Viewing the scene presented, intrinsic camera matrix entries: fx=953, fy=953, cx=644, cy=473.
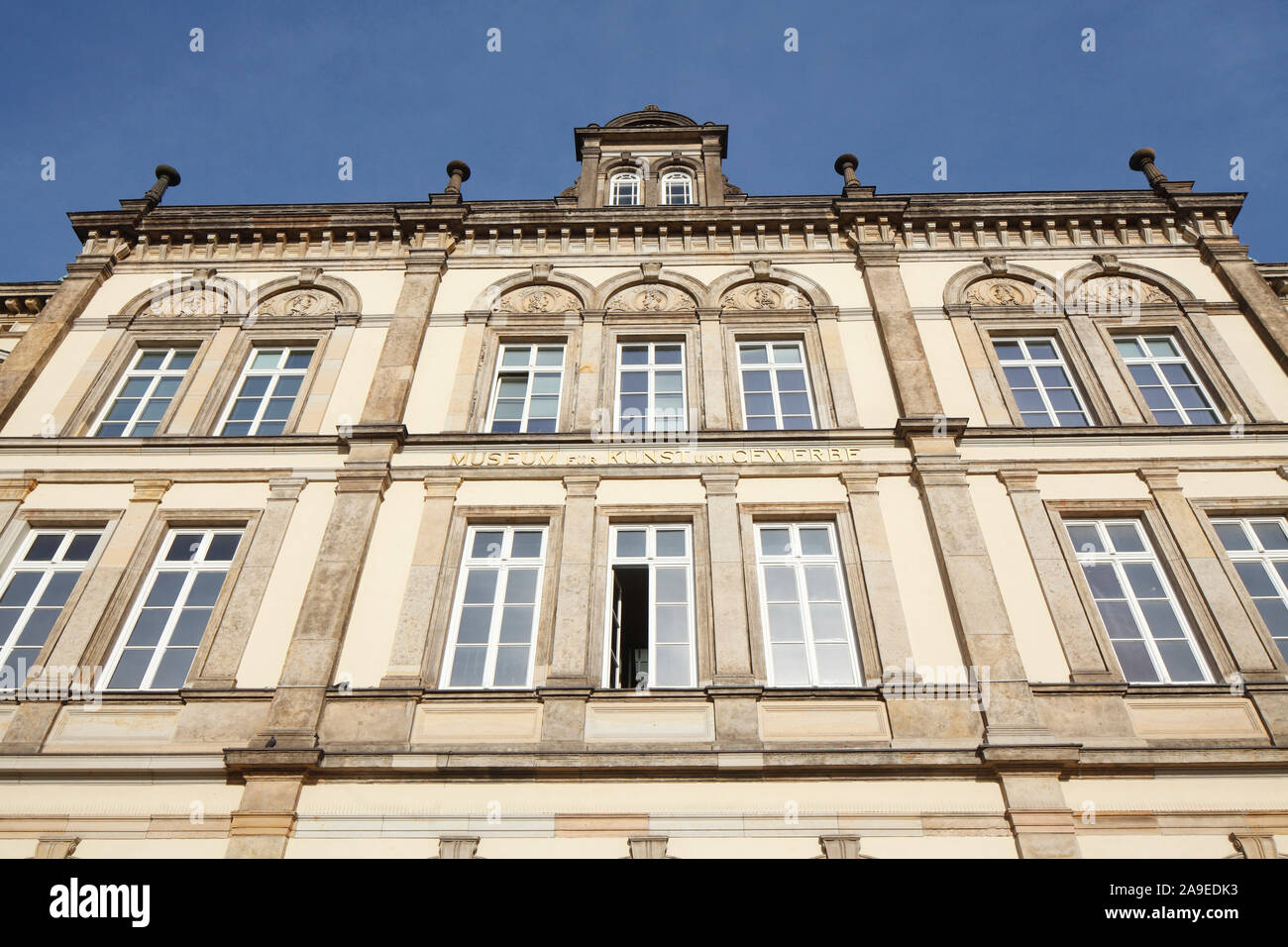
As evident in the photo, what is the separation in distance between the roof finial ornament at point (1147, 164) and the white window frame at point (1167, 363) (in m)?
3.76

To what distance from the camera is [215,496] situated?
40.9ft

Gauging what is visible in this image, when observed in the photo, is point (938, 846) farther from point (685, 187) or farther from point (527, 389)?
point (685, 187)

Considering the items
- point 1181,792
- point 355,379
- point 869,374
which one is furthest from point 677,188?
point 1181,792

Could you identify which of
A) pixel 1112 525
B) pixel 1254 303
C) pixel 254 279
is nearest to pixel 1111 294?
pixel 1254 303

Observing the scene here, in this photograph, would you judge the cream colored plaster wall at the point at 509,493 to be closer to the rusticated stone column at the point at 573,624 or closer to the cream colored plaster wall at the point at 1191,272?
the rusticated stone column at the point at 573,624

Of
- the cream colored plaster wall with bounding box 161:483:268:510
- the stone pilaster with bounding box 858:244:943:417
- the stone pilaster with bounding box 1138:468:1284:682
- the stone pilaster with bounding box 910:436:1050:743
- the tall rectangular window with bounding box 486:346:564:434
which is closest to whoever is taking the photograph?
the stone pilaster with bounding box 910:436:1050:743

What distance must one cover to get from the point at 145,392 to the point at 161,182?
5551mm

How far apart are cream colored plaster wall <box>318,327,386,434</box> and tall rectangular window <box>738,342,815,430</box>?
5515 mm

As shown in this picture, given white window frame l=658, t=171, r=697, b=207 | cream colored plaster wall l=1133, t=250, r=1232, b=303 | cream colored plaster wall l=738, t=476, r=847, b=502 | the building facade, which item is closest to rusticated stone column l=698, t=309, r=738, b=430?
the building facade

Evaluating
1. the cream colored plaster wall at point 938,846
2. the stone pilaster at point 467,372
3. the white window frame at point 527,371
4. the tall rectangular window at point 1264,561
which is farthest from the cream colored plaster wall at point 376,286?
the tall rectangular window at point 1264,561

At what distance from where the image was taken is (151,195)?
56.4 feet

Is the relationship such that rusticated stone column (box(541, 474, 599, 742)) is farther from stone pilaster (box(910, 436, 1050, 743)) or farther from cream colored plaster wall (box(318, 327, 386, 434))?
stone pilaster (box(910, 436, 1050, 743))

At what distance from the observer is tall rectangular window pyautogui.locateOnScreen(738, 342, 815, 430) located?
13.5 meters
